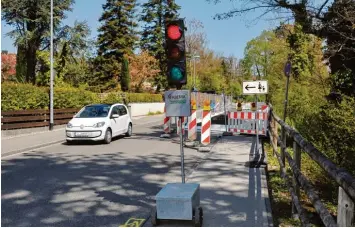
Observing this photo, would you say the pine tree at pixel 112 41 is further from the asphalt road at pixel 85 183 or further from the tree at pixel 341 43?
the tree at pixel 341 43

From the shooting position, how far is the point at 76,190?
736 cm

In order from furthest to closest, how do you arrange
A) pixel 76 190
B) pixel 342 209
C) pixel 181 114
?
1. pixel 76 190
2. pixel 181 114
3. pixel 342 209

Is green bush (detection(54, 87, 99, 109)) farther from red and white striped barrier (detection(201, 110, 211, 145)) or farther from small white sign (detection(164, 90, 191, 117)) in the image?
small white sign (detection(164, 90, 191, 117))

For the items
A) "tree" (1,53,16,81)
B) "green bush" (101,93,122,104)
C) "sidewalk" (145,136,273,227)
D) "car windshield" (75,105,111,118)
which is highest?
"tree" (1,53,16,81)

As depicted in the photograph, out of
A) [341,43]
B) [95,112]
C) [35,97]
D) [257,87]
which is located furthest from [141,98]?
[341,43]

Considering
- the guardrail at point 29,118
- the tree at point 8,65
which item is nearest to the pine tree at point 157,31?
the tree at point 8,65

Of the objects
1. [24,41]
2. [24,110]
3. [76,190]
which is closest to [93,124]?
[24,110]

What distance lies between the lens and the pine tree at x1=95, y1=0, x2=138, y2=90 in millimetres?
50094

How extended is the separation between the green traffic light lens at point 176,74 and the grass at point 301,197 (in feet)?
8.31

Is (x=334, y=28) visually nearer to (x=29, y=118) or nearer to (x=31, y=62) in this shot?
(x=29, y=118)

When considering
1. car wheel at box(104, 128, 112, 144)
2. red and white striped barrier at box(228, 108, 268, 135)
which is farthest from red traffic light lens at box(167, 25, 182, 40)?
car wheel at box(104, 128, 112, 144)

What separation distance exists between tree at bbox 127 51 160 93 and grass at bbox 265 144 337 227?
43084mm

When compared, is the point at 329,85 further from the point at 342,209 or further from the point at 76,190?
the point at 342,209

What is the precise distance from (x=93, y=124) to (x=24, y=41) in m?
19.5
